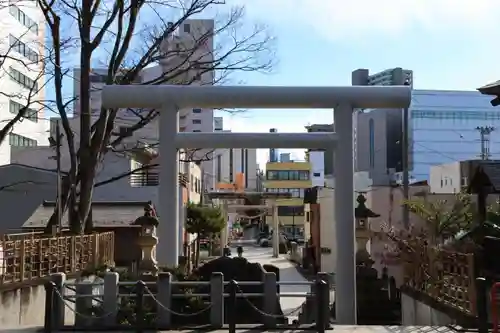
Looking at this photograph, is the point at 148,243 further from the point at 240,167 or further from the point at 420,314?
the point at 240,167

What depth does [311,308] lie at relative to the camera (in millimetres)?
13555

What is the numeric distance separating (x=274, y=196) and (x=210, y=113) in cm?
3725

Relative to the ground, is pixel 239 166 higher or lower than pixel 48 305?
higher

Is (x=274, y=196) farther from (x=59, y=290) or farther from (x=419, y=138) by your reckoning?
(x=59, y=290)

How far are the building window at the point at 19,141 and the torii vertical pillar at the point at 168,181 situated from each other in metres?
37.6

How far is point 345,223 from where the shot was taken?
13.9 metres

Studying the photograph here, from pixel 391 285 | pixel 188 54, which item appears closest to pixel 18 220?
pixel 188 54

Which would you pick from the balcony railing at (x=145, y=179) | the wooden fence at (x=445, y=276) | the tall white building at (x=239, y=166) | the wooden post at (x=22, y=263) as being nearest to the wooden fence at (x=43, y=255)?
the wooden post at (x=22, y=263)

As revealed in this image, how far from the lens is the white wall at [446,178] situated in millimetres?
42809

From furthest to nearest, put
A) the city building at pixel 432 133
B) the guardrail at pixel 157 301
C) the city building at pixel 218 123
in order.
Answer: the city building at pixel 218 123 < the city building at pixel 432 133 < the guardrail at pixel 157 301

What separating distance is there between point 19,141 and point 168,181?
41.2m

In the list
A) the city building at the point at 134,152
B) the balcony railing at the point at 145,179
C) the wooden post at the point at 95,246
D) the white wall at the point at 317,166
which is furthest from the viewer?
the white wall at the point at 317,166

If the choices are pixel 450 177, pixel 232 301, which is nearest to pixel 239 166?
pixel 450 177

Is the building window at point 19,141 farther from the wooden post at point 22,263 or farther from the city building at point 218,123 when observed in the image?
the city building at point 218,123
